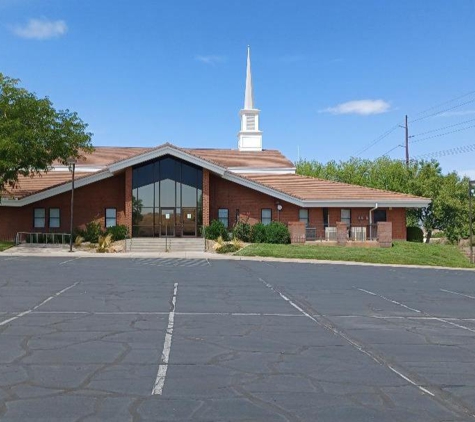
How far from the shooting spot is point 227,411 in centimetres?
497

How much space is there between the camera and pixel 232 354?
287 inches

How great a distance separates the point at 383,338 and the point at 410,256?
73.6ft

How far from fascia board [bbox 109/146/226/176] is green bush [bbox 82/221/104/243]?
147 inches

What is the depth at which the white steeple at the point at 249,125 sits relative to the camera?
52.0 meters

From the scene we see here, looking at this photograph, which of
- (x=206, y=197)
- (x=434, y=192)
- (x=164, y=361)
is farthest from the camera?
(x=434, y=192)

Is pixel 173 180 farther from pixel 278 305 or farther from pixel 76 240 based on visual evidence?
pixel 278 305

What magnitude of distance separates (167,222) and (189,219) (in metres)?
1.47

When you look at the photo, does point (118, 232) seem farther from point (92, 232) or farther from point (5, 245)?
point (5, 245)

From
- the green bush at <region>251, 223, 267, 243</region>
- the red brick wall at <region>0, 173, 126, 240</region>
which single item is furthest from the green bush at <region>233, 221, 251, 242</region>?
the red brick wall at <region>0, 173, 126, 240</region>

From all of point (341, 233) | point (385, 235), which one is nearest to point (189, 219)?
point (341, 233)

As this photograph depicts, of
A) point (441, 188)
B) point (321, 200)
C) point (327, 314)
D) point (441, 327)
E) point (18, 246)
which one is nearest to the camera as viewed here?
point (441, 327)

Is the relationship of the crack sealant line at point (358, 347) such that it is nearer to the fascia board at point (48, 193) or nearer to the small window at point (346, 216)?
the fascia board at point (48, 193)

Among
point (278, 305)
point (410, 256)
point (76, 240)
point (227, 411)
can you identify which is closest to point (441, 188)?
point (410, 256)

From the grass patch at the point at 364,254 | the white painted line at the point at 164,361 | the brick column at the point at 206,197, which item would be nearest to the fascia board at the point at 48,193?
the brick column at the point at 206,197
